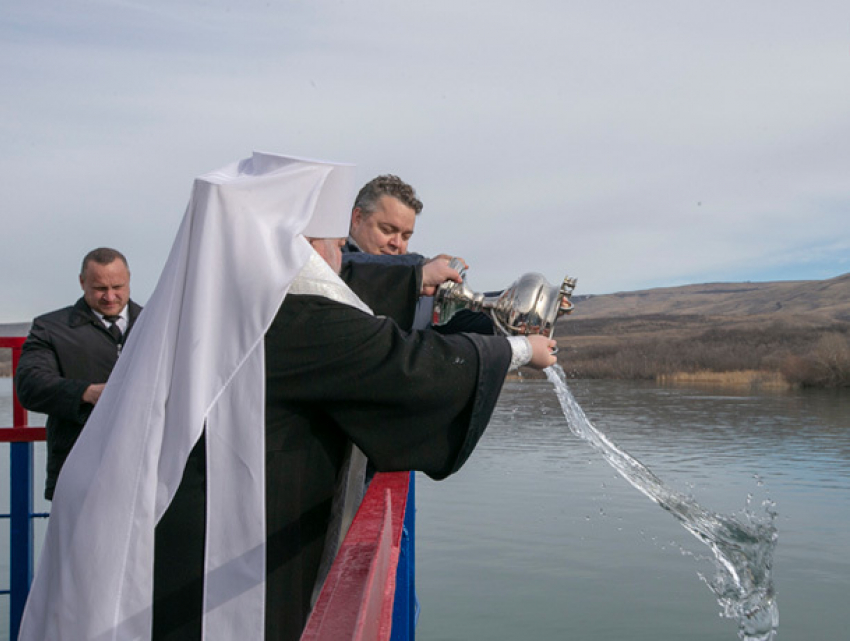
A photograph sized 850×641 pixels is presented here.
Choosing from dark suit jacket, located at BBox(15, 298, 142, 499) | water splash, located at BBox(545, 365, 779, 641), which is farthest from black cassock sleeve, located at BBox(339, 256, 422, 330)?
dark suit jacket, located at BBox(15, 298, 142, 499)

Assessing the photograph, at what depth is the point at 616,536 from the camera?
40.3ft

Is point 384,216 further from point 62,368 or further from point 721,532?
point 721,532

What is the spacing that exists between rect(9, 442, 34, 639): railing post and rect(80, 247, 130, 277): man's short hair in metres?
0.90

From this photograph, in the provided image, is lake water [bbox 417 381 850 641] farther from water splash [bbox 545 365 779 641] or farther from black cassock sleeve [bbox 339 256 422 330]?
black cassock sleeve [bbox 339 256 422 330]

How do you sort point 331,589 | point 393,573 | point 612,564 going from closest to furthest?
point 331,589
point 393,573
point 612,564

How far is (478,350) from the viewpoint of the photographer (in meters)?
2.19

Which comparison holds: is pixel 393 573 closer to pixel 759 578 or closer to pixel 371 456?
pixel 371 456

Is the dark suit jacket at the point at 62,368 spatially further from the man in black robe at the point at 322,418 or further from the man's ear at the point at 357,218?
the man in black robe at the point at 322,418

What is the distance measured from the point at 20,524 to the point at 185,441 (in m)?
2.93

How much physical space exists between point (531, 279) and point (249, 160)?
940 millimetres

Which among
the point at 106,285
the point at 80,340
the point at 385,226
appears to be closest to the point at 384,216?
the point at 385,226

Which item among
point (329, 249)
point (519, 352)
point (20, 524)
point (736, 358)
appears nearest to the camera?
point (519, 352)

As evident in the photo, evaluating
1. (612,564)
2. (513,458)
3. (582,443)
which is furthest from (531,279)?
(582,443)

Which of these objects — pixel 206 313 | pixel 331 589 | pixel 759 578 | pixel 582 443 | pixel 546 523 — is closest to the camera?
pixel 331 589
